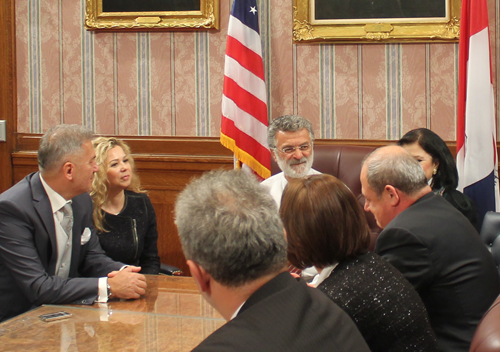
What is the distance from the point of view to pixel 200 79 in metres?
4.47

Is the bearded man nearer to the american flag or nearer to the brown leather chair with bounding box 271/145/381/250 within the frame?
the brown leather chair with bounding box 271/145/381/250

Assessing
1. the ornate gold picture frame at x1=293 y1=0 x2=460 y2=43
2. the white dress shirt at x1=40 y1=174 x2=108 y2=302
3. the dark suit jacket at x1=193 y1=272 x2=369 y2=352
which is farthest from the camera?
the ornate gold picture frame at x1=293 y1=0 x2=460 y2=43

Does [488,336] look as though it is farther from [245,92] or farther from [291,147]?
[245,92]

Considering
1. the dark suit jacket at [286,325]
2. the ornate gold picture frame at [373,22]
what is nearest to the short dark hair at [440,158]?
the ornate gold picture frame at [373,22]

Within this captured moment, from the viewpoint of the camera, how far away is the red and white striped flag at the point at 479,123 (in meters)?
3.66

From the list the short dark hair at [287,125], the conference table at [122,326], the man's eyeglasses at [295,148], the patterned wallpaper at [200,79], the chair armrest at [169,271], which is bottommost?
the chair armrest at [169,271]

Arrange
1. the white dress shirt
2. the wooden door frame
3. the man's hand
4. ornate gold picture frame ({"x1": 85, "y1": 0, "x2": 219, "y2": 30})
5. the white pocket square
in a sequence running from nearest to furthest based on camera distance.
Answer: the man's hand < the white dress shirt < the white pocket square < ornate gold picture frame ({"x1": 85, "y1": 0, "x2": 219, "y2": 30}) < the wooden door frame

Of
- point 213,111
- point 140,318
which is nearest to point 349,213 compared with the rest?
point 140,318

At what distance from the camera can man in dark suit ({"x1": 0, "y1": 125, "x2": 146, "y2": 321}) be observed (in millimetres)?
2232

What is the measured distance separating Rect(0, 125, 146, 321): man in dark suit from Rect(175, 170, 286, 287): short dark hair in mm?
1193

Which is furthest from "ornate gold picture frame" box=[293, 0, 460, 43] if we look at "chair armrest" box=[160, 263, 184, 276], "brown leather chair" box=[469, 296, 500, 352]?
"brown leather chair" box=[469, 296, 500, 352]

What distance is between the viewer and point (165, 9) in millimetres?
4465

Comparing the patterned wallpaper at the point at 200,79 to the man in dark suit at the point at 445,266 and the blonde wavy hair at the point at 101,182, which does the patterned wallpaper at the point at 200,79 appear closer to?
the blonde wavy hair at the point at 101,182

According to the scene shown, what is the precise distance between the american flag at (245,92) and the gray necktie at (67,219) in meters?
1.70
